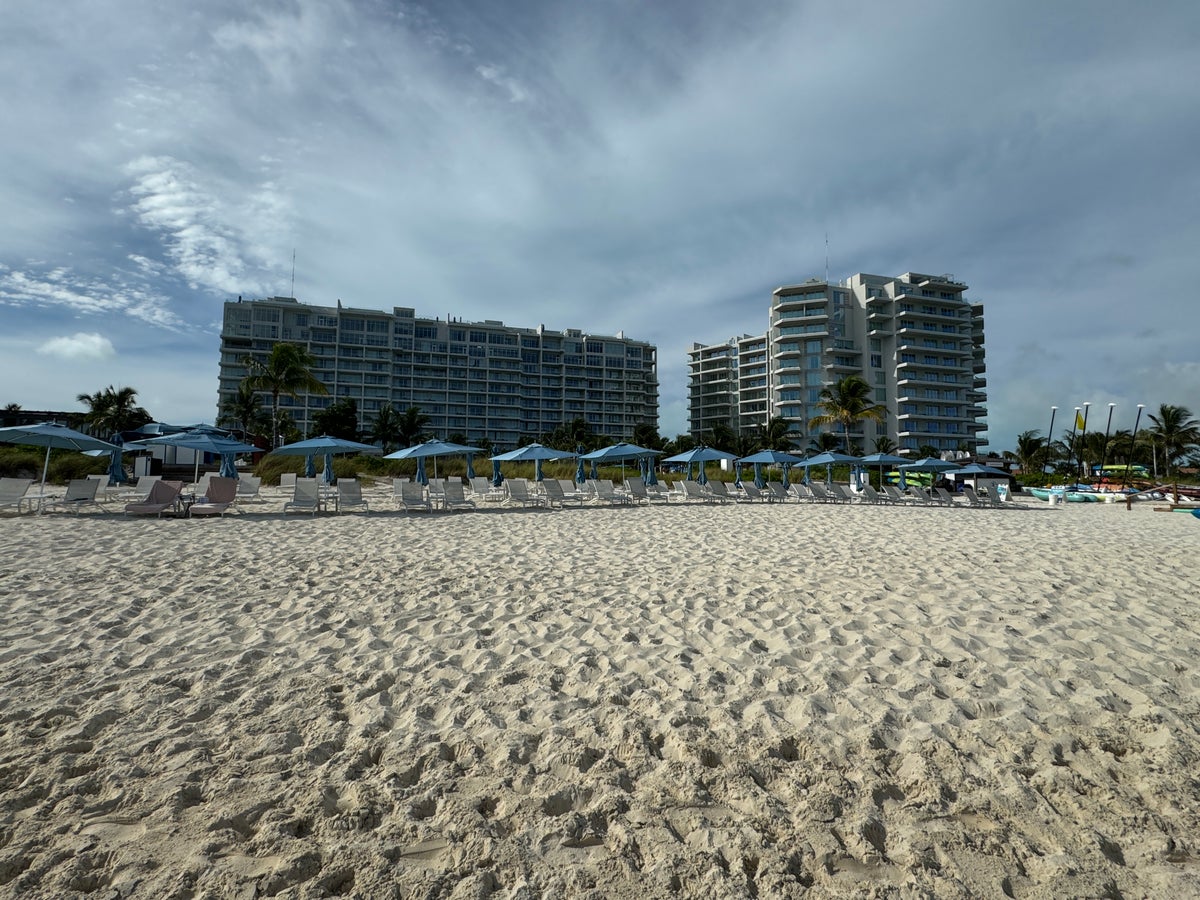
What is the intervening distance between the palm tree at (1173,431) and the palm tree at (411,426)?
2362 inches

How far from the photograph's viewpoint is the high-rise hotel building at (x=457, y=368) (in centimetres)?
7494

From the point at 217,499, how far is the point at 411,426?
51.9 meters

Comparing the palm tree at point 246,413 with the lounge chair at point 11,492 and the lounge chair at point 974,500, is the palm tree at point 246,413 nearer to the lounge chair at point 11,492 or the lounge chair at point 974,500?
the lounge chair at point 11,492

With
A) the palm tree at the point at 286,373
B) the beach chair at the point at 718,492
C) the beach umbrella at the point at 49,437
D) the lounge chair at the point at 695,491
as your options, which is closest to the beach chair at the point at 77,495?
the beach umbrella at the point at 49,437

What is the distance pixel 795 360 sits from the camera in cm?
7450

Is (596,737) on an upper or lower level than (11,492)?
lower

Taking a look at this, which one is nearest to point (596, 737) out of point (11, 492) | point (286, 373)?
point (11, 492)

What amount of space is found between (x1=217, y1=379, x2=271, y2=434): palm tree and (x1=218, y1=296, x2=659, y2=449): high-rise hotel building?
3929 millimetres

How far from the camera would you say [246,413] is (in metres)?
49.1

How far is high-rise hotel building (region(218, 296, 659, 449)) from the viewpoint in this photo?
7494 cm

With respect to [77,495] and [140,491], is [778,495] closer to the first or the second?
[140,491]

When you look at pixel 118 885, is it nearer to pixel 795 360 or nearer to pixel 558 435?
pixel 558 435

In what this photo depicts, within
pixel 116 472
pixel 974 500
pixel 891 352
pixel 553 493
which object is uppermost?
pixel 891 352

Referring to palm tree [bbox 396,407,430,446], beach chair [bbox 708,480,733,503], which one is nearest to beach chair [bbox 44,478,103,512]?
beach chair [bbox 708,480,733,503]
